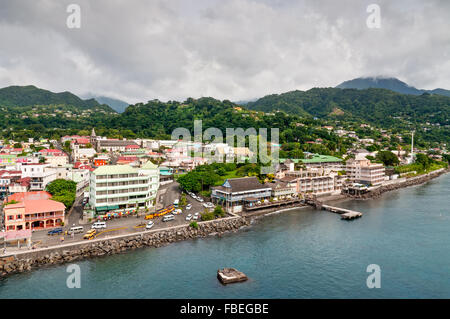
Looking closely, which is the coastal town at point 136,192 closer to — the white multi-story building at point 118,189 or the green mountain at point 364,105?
the white multi-story building at point 118,189

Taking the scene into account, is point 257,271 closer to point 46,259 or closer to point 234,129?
point 46,259

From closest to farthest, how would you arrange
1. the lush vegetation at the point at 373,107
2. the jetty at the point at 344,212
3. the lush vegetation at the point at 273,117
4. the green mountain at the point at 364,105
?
the jetty at the point at 344,212
the lush vegetation at the point at 273,117
the lush vegetation at the point at 373,107
the green mountain at the point at 364,105

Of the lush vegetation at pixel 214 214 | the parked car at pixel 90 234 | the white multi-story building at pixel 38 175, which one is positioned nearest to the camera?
the parked car at pixel 90 234

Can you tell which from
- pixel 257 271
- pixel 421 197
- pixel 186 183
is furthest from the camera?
pixel 421 197

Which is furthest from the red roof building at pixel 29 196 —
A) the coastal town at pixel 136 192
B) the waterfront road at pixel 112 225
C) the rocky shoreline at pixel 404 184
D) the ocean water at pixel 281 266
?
the rocky shoreline at pixel 404 184

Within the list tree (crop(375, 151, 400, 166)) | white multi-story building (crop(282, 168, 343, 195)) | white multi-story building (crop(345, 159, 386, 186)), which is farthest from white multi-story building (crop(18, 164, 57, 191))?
tree (crop(375, 151, 400, 166))
